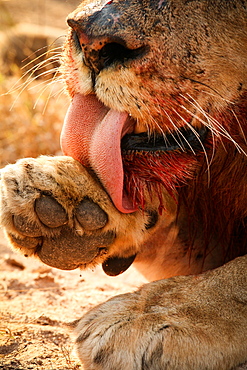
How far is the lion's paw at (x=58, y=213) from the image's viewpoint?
2.48 m

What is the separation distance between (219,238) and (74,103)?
1006mm

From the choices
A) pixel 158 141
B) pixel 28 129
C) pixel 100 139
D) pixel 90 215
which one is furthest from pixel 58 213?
pixel 28 129

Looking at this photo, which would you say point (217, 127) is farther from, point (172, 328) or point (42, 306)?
point (42, 306)

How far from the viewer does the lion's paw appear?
2.48 m

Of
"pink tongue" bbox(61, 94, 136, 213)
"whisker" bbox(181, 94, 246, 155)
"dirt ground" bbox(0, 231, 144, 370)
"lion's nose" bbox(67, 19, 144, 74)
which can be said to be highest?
"lion's nose" bbox(67, 19, 144, 74)

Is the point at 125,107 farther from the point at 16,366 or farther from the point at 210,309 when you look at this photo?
the point at 16,366

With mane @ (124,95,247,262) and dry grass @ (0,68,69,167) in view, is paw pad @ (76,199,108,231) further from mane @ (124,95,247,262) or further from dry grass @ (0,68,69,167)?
dry grass @ (0,68,69,167)

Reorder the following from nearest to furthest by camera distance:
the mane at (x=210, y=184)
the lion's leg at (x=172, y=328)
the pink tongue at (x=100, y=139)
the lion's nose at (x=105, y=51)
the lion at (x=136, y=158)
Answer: the lion's leg at (x=172, y=328)
the lion at (x=136, y=158)
the lion's nose at (x=105, y=51)
the pink tongue at (x=100, y=139)
the mane at (x=210, y=184)

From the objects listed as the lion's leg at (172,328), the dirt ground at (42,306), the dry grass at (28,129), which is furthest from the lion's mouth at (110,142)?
the dry grass at (28,129)

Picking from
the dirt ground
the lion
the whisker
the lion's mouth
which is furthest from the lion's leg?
the whisker

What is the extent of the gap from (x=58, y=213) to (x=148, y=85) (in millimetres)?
609

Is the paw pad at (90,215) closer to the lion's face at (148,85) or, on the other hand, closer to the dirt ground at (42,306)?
the lion's face at (148,85)

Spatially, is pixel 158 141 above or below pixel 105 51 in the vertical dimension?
below

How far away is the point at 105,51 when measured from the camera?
2422 mm
